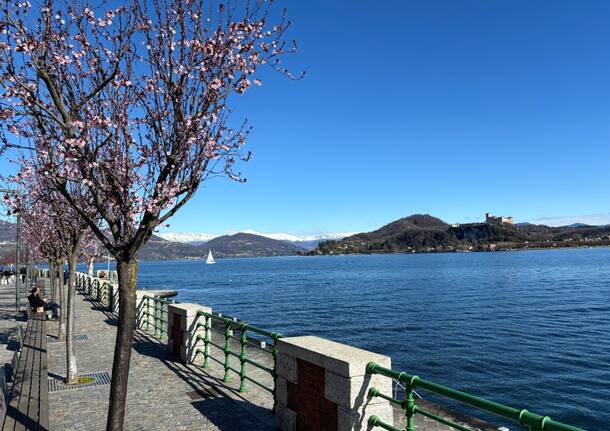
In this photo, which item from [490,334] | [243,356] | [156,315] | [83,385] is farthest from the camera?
[490,334]

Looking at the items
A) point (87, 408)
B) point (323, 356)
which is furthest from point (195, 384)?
point (323, 356)

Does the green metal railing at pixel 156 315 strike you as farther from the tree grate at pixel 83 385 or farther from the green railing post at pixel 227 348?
the green railing post at pixel 227 348

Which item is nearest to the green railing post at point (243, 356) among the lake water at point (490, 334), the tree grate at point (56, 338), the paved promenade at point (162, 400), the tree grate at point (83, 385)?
the paved promenade at point (162, 400)

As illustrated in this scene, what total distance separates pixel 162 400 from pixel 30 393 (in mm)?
2842

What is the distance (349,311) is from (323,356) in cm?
4074

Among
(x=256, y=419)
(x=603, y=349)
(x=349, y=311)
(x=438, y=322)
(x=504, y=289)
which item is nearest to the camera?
(x=256, y=419)

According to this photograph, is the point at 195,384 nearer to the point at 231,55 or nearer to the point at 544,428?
the point at 231,55

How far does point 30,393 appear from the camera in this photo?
979cm

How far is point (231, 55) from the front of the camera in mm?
6621

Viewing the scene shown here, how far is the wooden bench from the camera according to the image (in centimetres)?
808

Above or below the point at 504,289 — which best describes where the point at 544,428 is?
above

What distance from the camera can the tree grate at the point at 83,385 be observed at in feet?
34.6

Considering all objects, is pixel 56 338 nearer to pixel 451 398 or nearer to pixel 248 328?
pixel 248 328

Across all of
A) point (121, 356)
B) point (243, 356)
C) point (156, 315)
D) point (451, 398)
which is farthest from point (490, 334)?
point (121, 356)
